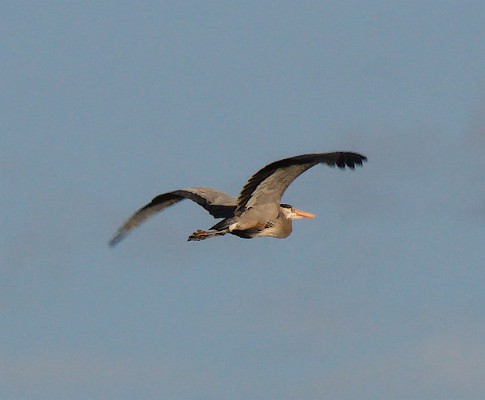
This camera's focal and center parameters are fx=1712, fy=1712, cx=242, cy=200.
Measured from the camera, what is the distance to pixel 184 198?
41344 millimetres

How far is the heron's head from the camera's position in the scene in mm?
40875

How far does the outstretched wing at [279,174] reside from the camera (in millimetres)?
36438

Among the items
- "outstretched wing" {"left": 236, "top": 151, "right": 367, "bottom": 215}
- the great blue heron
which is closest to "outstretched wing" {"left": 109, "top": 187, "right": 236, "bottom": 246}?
the great blue heron

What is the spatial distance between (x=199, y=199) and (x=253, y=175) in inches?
127

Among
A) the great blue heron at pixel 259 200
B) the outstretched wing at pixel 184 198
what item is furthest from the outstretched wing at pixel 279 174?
the outstretched wing at pixel 184 198

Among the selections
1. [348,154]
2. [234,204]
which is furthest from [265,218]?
[348,154]

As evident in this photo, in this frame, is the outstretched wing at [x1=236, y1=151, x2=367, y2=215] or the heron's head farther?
the heron's head

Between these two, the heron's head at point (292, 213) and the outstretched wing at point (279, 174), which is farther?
the heron's head at point (292, 213)

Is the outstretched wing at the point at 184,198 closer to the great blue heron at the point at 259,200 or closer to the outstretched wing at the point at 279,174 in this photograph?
the great blue heron at the point at 259,200

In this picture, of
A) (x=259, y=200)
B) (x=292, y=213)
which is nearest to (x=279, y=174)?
(x=259, y=200)

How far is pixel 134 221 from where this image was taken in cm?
4244

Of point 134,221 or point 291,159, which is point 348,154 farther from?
point 134,221

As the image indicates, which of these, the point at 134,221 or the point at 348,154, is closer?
the point at 348,154

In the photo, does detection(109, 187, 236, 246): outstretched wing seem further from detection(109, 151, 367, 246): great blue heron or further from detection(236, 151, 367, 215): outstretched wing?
detection(236, 151, 367, 215): outstretched wing
